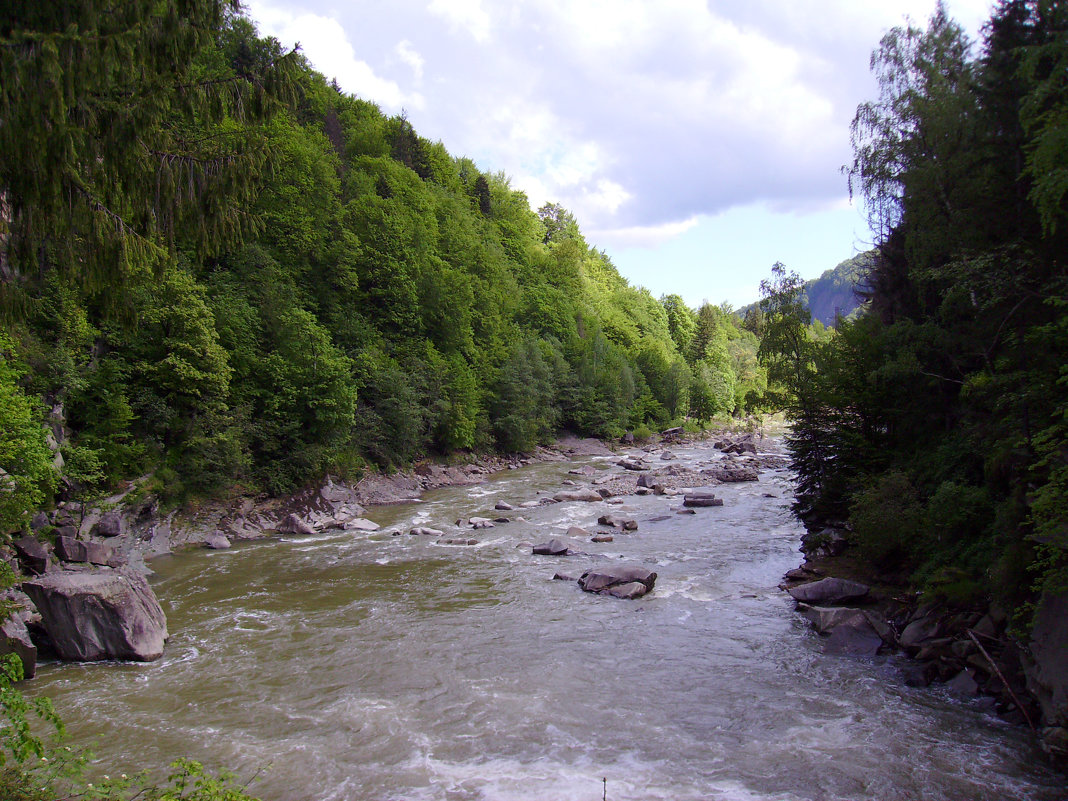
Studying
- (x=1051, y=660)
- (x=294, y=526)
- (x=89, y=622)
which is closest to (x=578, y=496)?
(x=294, y=526)

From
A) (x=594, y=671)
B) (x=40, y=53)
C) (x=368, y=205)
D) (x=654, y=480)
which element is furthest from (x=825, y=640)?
(x=368, y=205)

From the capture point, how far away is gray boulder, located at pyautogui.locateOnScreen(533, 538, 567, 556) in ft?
69.5

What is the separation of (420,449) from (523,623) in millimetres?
24164

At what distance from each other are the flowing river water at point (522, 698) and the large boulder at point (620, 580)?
38cm

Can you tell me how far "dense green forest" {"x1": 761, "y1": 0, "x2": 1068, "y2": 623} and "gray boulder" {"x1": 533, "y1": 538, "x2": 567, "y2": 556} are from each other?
8597mm

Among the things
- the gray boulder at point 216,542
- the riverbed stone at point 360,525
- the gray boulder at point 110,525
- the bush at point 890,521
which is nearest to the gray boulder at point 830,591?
the bush at point 890,521

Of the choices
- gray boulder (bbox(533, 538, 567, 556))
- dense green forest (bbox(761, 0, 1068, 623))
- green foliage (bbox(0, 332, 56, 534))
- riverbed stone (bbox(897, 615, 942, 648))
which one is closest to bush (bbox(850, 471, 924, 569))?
dense green forest (bbox(761, 0, 1068, 623))

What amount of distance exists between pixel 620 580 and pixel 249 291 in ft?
79.8

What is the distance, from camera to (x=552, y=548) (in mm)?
21281

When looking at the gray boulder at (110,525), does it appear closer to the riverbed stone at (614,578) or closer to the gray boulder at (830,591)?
the riverbed stone at (614,578)

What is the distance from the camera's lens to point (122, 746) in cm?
966

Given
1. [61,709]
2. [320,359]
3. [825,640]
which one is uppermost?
[320,359]

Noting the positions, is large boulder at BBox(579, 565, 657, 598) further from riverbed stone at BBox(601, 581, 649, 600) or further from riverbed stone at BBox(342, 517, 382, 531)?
riverbed stone at BBox(342, 517, 382, 531)

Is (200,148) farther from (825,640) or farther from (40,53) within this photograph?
(825,640)
